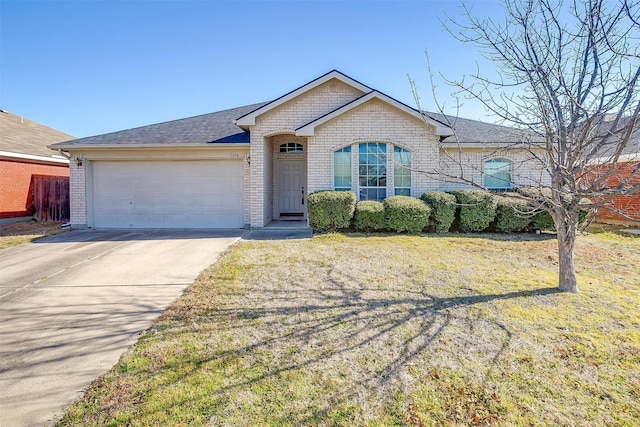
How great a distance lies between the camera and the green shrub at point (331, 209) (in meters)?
9.60

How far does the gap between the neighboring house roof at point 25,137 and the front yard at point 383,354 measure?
13.6 m

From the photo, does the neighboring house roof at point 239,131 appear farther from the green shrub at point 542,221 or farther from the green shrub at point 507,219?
the green shrub at point 542,221

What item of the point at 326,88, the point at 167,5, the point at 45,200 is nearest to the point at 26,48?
the point at 45,200

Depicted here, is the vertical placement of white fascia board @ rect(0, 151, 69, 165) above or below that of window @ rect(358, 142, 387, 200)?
above

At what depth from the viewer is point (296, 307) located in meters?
4.22

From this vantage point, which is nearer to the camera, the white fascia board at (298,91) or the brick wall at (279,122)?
the white fascia board at (298,91)

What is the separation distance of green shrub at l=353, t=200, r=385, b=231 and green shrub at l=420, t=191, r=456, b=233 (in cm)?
165

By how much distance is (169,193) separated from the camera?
1131 cm

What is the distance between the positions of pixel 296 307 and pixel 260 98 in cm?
1471

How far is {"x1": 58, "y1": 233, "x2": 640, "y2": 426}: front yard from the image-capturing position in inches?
92.0

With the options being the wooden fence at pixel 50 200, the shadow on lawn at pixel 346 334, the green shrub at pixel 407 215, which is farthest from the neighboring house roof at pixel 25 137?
the green shrub at pixel 407 215

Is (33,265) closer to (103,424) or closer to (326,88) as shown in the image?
(103,424)

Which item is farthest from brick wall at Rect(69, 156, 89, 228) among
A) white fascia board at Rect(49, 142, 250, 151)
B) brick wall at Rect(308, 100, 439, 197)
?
brick wall at Rect(308, 100, 439, 197)

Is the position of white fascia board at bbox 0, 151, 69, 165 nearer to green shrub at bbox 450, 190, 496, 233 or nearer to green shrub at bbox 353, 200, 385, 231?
green shrub at bbox 353, 200, 385, 231
